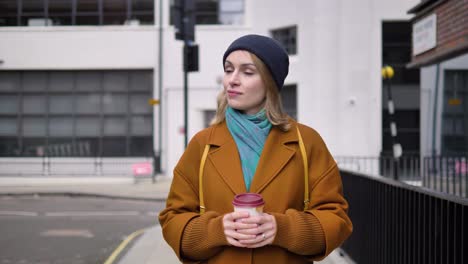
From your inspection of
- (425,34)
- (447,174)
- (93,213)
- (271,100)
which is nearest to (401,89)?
(447,174)

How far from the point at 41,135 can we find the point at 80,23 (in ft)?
16.1

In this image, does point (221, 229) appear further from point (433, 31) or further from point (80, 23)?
point (80, 23)

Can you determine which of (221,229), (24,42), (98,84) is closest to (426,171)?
(221,229)

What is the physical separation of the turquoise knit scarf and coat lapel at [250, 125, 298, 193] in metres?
0.04

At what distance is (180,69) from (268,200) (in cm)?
1943

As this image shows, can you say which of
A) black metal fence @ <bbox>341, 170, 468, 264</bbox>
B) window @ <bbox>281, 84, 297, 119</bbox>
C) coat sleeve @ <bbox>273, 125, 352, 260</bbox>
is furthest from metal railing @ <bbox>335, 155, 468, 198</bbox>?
window @ <bbox>281, 84, 297, 119</bbox>

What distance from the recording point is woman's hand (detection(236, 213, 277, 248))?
2.02 meters

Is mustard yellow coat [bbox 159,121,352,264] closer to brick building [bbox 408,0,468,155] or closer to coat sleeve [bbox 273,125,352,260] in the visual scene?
coat sleeve [bbox 273,125,352,260]

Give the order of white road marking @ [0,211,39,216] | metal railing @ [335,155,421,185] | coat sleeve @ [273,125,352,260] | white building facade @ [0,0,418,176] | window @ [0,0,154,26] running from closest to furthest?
coat sleeve @ [273,125,352,260], metal railing @ [335,155,421,185], white road marking @ [0,211,39,216], white building facade @ [0,0,418,176], window @ [0,0,154,26]

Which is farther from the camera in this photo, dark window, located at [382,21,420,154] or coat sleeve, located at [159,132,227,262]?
dark window, located at [382,21,420,154]

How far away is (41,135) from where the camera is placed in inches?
890

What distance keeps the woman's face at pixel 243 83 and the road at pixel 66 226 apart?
17.8 feet

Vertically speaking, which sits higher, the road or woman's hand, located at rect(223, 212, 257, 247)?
woman's hand, located at rect(223, 212, 257, 247)

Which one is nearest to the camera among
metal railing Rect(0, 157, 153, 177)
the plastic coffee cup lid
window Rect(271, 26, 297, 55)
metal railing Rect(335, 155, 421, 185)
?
the plastic coffee cup lid
